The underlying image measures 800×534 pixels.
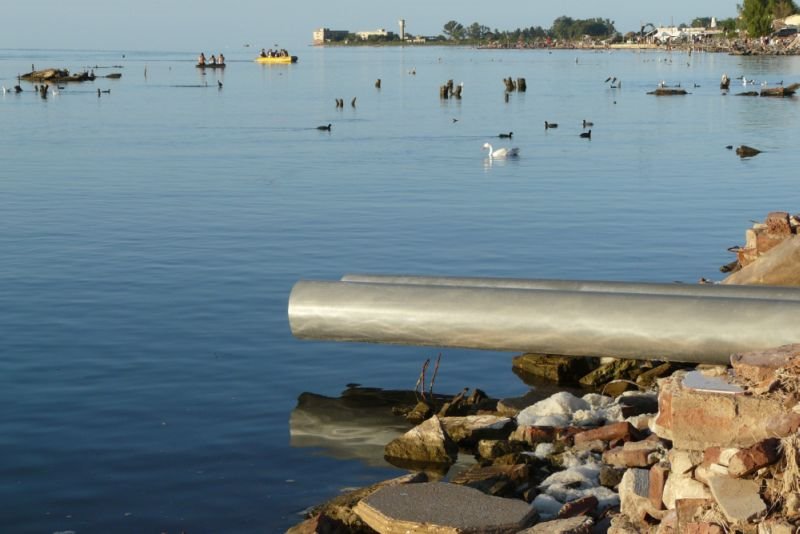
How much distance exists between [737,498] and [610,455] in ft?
11.1

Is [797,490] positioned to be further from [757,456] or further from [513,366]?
[513,366]

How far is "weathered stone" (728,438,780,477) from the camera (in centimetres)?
738

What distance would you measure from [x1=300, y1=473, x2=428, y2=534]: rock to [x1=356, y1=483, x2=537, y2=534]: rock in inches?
5.2

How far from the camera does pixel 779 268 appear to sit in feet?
47.1

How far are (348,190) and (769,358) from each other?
85.7 feet

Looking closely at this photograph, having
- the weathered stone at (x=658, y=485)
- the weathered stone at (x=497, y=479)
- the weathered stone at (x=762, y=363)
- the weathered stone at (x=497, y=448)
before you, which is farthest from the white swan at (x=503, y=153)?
the weathered stone at (x=658, y=485)

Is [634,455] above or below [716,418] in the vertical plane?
below

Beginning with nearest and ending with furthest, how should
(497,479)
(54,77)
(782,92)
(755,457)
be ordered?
(755,457)
(497,479)
(782,92)
(54,77)

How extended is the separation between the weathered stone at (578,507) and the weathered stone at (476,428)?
8.72 ft

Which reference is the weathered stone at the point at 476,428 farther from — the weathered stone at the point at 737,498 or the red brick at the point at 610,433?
the weathered stone at the point at 737,498

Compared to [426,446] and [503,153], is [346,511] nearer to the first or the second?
[426,446]

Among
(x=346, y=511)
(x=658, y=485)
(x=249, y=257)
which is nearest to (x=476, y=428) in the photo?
(x=346, y=511)

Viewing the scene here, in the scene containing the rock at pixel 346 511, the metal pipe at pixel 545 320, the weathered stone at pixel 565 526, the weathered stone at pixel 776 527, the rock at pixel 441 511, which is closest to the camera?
the weathered stone at pixel 776 527

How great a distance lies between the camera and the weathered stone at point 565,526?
8.77 m
